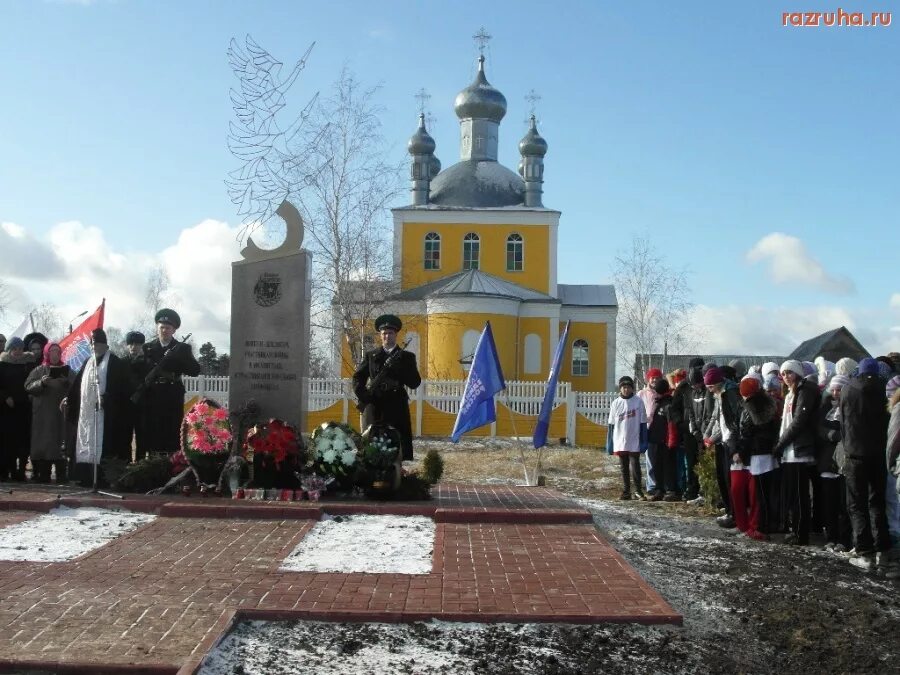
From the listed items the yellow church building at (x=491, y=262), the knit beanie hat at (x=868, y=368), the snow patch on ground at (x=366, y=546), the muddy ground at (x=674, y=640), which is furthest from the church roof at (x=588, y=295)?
the muddy ground at (x=674, y=640)

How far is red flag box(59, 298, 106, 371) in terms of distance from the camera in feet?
38.9

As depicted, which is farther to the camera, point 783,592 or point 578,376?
point 578,376

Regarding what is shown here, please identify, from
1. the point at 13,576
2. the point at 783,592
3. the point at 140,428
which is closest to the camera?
the point at 13,576

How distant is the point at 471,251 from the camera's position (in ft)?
141

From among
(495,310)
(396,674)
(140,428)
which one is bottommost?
(396,674)

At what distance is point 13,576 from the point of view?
6.13m

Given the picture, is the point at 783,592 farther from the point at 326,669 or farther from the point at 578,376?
the point at 578,376

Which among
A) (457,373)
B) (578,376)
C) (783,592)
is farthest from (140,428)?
(578,376)

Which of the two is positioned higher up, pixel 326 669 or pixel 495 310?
pixel 495 310

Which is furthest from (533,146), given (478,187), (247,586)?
(247,586)

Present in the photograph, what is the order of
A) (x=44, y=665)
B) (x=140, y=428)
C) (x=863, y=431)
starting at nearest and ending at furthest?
(x=44, y=665) < (x=863, y=431) < (x=140, y=428)

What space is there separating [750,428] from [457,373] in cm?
2852

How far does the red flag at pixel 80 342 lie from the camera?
1186 cm

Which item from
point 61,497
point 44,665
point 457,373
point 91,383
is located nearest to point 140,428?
point 91,383
